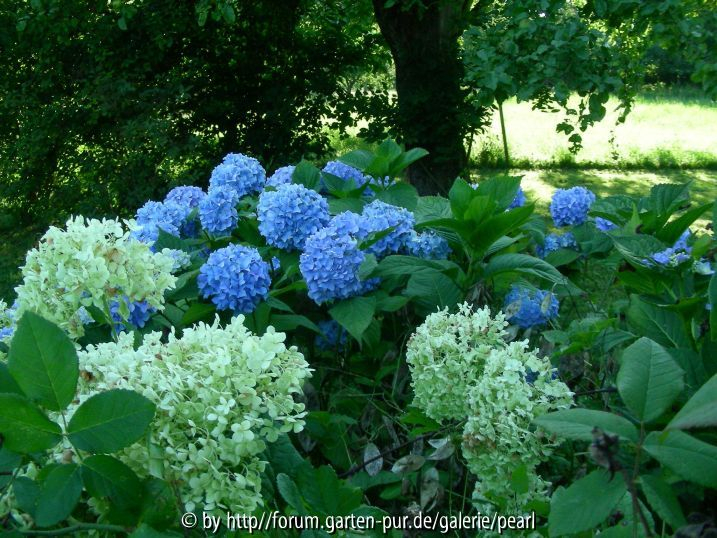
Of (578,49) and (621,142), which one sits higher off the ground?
(578,49)

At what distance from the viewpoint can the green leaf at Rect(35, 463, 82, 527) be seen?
35.3 inches

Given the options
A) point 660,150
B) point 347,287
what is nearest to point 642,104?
point 660,150

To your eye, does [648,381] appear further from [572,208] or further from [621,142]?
[621,142]

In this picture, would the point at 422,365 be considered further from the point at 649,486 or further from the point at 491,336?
the point at 649,486

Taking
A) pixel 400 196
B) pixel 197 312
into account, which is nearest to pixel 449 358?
pixel 197 312

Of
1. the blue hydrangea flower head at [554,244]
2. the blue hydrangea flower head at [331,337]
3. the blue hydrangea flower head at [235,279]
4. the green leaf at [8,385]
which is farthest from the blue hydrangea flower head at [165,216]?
the green leaf at [8,385]

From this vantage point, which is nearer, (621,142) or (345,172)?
(345,172)

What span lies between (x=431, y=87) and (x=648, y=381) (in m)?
6.64

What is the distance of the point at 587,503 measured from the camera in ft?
2.75

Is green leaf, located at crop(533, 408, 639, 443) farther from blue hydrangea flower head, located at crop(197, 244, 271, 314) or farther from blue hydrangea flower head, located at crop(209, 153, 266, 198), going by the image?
blue hydrangea flower head, located at crop(209, 153, 266, 198)

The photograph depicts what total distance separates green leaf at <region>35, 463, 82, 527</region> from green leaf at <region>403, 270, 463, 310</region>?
107 centimetres

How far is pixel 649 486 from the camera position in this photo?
0.86 meters

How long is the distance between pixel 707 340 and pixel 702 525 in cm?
65

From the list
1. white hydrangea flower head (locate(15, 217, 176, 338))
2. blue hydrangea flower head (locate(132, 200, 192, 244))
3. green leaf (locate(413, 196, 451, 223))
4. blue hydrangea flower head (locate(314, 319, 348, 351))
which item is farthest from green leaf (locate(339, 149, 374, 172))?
white hydrangea flower head (locate(15, 217, 176, 338))
